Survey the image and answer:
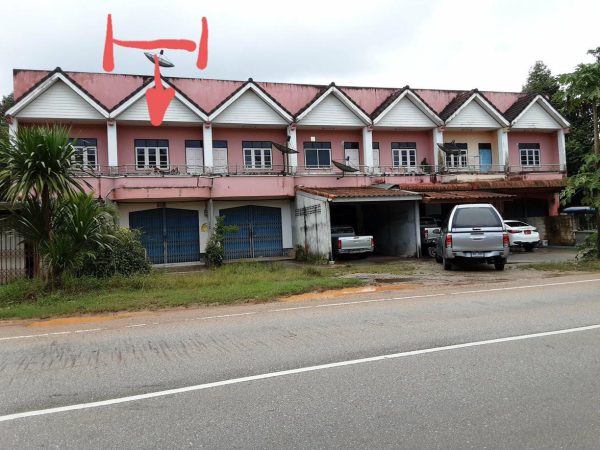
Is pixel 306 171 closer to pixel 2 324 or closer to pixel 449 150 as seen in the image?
pixel 449 150

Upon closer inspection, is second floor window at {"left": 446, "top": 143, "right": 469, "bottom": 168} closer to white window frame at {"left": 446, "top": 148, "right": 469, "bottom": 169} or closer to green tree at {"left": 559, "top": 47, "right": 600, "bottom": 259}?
white window frame at {"left": 446, "top": 148, "right": 469, "bottom": 169}

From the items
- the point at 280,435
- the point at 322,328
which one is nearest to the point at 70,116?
the point at 322,328

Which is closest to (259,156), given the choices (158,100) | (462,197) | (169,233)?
(158,100)

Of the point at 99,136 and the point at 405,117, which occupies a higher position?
the point at 405,117

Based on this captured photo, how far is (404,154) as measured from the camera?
27.3 m

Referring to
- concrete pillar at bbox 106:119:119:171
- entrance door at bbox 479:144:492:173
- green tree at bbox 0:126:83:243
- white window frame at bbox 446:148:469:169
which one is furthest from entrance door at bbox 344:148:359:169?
green tree at bbox 0:126:83:243

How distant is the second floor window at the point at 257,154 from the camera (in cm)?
2473

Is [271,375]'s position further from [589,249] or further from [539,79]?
[539,79]

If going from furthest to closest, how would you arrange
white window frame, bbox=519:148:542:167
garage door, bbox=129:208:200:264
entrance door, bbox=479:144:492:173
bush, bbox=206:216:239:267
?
white window frame, bbox=519:148:542:167 → entrance door, bbox=479:144:492:173 → garage door, bbox=129:208:200:264 → bush, bbox=206:216:239:267

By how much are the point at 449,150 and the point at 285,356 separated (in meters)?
23.0

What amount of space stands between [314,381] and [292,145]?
20.6 meters

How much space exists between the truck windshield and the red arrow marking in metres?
14.3

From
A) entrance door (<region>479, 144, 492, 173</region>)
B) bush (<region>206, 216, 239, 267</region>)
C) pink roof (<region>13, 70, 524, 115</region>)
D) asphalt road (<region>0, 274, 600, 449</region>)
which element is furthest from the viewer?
entrance door (<region>479, 144, 492, 173</region>)

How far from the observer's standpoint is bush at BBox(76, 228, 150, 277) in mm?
13789
